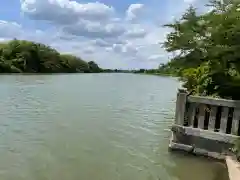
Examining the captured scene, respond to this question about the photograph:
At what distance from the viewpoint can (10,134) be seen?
11.5 m

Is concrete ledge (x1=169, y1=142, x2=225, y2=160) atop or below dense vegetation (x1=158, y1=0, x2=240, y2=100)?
below

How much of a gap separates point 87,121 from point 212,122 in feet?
24.5

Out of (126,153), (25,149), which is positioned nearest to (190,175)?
(126,153)

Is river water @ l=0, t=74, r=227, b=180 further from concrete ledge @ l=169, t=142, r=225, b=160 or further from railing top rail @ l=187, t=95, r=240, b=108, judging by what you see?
railing top rail @ l=187, t=95, r=240, b=108

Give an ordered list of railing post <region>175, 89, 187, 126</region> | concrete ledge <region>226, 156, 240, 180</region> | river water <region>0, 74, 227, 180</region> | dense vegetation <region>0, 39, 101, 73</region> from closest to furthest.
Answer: concrete ledge <region>226, 156, 240, 180</region>
river water <region>0, 74, 227, 180</region>
railing post <region>175, 89, 187, 126</region>
dense vegetation <region>0, 39, 101, 73</region>

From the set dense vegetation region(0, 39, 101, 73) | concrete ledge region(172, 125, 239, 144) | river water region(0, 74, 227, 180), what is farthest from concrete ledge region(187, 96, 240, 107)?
dense vegetation region(0, 39, 101, 73)

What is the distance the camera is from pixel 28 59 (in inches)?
3755

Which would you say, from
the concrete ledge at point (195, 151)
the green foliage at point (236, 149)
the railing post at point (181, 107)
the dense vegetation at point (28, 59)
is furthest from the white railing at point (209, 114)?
the dense vegetation at point (28, 59)

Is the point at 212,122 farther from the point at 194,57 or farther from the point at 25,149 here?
the point at 25,149

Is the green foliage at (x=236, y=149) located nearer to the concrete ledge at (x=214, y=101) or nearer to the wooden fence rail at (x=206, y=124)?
the wooden fence rail at (x=206, y=124)

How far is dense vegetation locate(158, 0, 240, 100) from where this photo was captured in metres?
7.92

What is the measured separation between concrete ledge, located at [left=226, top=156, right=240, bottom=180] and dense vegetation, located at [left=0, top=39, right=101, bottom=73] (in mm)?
76981

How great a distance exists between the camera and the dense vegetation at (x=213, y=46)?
26.0 ft

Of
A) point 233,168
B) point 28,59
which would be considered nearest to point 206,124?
point 233,168
